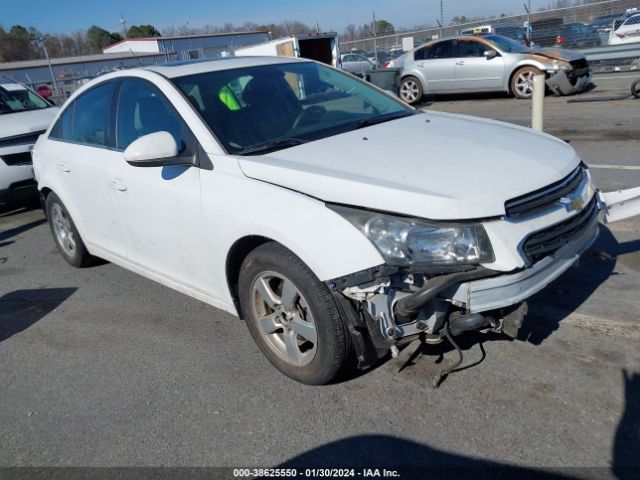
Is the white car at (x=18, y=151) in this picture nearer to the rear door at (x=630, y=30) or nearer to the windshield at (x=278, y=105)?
the windshield at (x=278, y=105)

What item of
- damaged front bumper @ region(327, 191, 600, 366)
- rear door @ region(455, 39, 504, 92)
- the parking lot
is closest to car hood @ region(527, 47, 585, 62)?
rear door @ region(455, 39, 504, 92)

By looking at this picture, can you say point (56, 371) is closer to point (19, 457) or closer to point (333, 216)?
point (19, 457)

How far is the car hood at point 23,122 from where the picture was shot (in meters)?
7.79

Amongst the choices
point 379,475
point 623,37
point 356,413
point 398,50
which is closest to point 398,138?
point 356,413

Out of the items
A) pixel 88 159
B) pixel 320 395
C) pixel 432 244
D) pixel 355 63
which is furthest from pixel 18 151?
pixel 355 63

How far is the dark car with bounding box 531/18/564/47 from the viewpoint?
1944 cm

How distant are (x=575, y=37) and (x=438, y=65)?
6.86 m

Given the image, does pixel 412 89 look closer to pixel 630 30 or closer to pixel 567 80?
pixel 567 80

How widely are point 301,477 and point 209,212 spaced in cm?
154

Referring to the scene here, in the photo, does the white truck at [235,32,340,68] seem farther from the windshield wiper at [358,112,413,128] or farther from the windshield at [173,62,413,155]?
the windshield wiper at [358,112,413,128]

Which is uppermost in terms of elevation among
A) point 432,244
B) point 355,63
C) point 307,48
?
point 307,48

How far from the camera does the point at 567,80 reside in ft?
41.3

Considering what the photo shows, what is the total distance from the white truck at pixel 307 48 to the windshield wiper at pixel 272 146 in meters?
15.8

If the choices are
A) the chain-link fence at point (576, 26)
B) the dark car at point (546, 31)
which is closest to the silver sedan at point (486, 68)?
the chain-link fence at point (576, 26)
